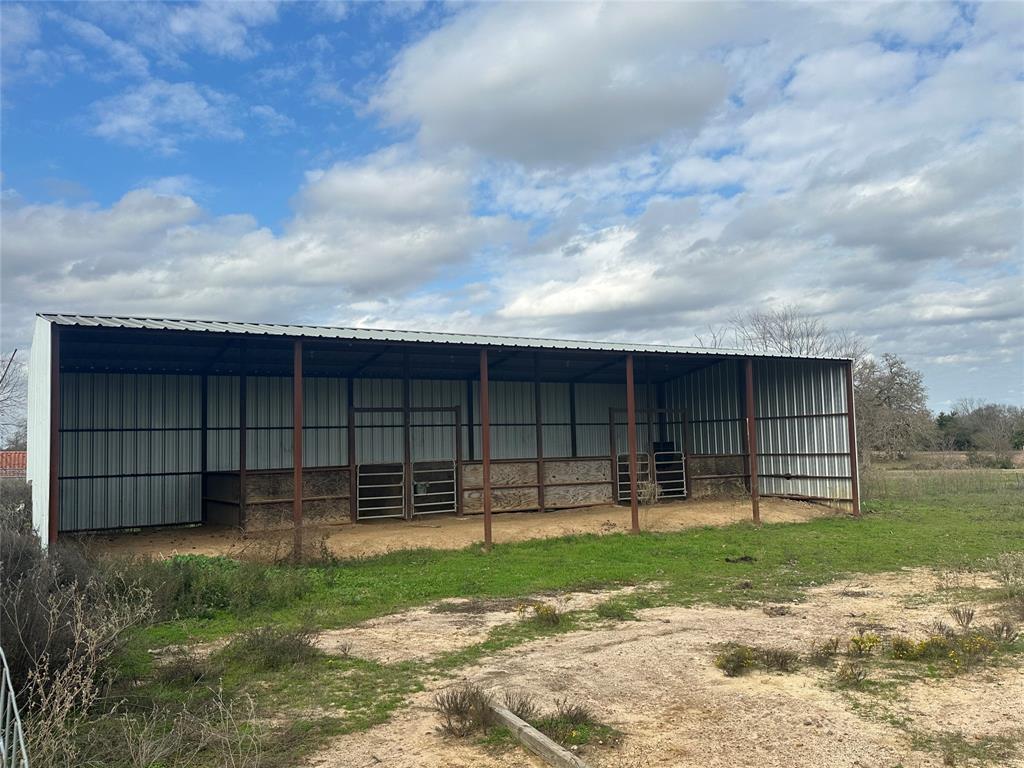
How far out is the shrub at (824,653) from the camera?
7.21 meters

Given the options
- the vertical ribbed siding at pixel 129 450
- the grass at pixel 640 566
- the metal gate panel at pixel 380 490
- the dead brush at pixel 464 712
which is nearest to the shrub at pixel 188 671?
the grass at pixel 640 566

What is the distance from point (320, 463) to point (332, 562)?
8.22m

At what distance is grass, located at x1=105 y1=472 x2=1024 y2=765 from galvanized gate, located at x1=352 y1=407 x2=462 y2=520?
469cm

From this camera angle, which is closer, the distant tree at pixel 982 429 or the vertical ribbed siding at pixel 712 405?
the vertical ribbed siding at pixel 712 405

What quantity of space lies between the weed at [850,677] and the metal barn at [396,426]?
8945 millimetres

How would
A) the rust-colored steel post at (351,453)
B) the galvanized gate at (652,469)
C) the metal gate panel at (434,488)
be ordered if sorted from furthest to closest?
the galvanized gate at (652,469), the metal gate panel at (434,488), the rust-colored steel post at (351,453)

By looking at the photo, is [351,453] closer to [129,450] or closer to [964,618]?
[129,450]

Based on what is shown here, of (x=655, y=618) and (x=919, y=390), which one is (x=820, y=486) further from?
(x=919, y=390)

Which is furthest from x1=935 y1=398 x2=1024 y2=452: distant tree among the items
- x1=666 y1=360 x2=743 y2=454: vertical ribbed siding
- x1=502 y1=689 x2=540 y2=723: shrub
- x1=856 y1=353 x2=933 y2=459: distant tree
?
x1=502 y1=689 x2=540 y2=723: shrub

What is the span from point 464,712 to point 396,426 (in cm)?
1691

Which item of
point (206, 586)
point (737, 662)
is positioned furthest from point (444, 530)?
point (737, 662)

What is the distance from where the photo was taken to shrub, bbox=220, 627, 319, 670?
7.38m

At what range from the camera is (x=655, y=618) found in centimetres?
942

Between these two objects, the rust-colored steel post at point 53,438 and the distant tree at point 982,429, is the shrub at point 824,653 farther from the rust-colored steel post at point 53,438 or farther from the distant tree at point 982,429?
the distant tree at point 982,429
